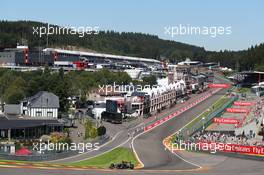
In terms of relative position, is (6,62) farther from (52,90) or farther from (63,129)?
(63,129)

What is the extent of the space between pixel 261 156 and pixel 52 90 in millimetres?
48977

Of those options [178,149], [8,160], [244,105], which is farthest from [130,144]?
[244,105]

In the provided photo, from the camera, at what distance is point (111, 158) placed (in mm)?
56312

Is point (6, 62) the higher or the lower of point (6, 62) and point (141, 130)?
the higher

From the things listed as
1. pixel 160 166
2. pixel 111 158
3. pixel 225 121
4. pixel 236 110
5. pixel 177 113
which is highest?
pixel 236 110

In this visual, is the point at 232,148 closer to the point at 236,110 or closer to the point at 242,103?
the point at 236,110

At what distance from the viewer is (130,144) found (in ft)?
222

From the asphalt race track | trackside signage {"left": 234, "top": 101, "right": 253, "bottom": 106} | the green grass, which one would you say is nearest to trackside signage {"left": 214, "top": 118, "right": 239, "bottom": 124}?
the asphalt race track

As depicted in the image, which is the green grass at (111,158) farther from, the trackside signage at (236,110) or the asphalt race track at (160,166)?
the trackside signage at (236,110)

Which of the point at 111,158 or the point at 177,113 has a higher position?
the point at 177,113

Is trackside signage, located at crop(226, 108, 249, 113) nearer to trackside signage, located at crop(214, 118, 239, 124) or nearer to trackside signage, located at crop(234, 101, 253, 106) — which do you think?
trackside signage, located at crop(234, 101, 253, 106)

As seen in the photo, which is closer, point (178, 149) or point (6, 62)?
point (178, 149)

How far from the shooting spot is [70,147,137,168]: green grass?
51731 mm

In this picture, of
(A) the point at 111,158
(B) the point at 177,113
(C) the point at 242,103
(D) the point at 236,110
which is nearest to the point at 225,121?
(B) the point at 177,113
